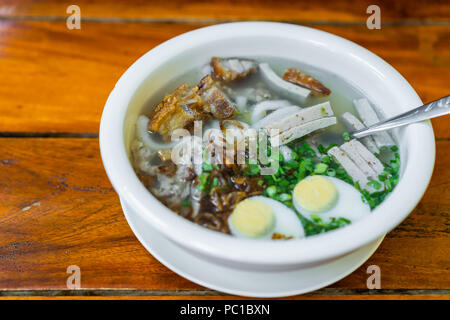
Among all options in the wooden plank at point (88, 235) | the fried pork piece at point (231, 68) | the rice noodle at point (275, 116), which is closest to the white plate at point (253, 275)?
the wooden plank at point (88, 235)

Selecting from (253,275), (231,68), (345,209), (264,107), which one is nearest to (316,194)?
(345,209)

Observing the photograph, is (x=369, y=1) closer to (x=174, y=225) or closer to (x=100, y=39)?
(x=100, y=39)

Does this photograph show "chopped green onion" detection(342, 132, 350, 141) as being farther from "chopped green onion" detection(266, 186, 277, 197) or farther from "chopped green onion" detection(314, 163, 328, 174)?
"chopped green onion" detection(266, 186, 277, 197)

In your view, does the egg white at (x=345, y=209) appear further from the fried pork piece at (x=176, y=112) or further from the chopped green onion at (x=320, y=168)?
the fried pork piece at (x=176, y=112)

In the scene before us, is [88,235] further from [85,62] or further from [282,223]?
[85,62]

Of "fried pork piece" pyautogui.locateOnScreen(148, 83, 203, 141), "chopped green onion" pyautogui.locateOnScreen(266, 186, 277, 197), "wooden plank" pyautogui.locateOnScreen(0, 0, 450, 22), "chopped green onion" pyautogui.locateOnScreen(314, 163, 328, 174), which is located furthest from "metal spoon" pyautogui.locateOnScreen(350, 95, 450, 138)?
"wooden plank" pyautogui.locateOnScreen(0, 0, 450, 22)

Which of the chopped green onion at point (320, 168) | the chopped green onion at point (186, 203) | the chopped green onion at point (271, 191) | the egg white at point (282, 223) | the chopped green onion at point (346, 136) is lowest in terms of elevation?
the egg white at point (282, 223)
